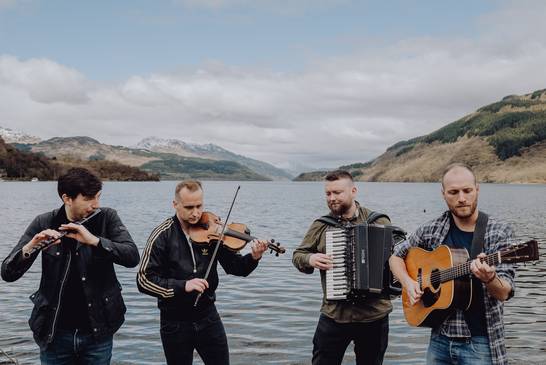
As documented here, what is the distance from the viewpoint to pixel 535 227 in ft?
156

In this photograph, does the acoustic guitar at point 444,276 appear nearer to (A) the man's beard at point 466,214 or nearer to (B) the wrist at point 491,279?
(B) the wrist at point 491,279

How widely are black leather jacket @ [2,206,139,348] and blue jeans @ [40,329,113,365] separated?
0.34ft

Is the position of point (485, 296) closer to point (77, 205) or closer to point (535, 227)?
point (77, 205)

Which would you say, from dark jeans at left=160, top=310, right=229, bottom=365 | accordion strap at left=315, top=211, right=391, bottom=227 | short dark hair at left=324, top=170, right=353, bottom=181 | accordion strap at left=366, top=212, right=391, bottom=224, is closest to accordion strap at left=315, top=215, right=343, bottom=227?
accordion strap at left=315, top=211, right=391, bottom=227

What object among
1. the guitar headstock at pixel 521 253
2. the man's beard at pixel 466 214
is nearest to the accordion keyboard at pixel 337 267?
the man's beard at pixel 466 214

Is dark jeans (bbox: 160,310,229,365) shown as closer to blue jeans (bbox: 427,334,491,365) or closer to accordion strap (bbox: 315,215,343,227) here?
accordion strap (bbox: 315,215,343,227)

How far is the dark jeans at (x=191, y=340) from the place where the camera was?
21.2ft

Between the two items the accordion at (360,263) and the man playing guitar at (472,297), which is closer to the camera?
the man playing guitar at (472,297)

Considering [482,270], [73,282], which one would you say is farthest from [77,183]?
[482,270]

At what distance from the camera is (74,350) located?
5.75 m

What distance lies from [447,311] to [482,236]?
826 mm

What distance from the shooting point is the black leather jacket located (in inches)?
224

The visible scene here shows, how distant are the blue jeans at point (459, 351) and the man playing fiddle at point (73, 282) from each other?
134 inches

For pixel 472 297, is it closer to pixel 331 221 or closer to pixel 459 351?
pixel 459 351
